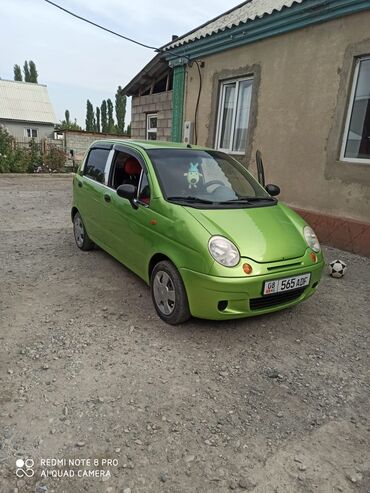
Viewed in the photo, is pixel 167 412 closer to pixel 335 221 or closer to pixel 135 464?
pixel 135 464

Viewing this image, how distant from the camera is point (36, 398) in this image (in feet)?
8.09

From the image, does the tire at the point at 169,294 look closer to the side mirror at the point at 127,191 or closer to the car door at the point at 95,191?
the side mirror at the point at 127,191

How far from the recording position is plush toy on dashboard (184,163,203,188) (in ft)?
12.7

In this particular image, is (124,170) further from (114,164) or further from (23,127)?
(23,127)

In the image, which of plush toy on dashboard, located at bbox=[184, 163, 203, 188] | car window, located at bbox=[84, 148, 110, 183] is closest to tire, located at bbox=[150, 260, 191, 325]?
plush toy on dashboard, located at bbox=[184, 163, 203, 188]

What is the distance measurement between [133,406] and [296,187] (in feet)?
17.5

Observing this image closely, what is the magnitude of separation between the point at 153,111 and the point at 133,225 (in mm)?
8194

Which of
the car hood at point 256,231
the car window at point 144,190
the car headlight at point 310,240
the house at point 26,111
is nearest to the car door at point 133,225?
the car window at point 144,190

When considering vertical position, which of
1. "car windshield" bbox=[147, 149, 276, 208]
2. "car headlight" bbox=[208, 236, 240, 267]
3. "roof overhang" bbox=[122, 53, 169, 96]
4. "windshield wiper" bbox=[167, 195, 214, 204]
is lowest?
"car headlight" bbox=[208, 236, 240, 267]

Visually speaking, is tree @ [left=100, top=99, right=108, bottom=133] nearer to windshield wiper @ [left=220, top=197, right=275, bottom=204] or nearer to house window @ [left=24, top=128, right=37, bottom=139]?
house window @ [left=24, top=128, right=37, bottom=139]

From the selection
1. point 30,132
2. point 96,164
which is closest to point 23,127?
point 30,132

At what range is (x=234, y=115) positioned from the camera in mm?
8008

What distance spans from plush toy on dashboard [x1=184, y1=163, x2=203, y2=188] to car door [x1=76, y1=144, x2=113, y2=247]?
44.7 inches

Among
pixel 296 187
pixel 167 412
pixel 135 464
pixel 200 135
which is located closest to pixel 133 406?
pixel 167 412
